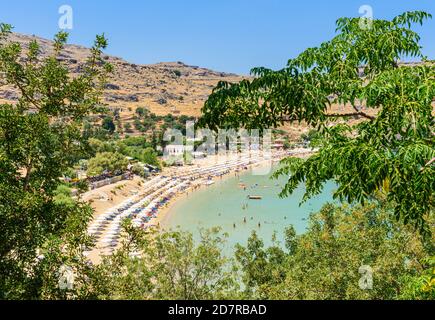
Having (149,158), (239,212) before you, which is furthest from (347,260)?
(149,158)

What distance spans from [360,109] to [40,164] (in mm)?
5198

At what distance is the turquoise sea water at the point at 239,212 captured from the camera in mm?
42281

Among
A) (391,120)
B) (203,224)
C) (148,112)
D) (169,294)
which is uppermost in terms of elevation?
(148,112)

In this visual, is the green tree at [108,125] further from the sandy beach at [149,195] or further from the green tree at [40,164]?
the green tree at [40,164]

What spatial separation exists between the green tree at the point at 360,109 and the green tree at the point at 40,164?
3.08 metres

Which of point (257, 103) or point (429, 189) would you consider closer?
point (429, 189)

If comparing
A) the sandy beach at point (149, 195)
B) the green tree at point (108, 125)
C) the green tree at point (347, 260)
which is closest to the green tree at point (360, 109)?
the green tree at point (347, 260)

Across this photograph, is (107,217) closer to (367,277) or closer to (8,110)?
(367,277)

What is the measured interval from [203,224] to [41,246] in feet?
127

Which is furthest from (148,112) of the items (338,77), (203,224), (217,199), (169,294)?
(338,77)

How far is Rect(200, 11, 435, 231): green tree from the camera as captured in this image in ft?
9.95

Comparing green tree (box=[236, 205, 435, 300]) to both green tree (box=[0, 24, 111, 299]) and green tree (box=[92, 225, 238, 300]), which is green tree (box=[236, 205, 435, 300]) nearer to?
green tree (box=[92, 225, 238, 300])

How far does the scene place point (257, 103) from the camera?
4.46 m
